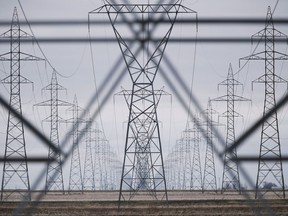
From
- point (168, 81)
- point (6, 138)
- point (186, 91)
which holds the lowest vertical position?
point (186, 91)

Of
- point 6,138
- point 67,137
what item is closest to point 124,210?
point 6,138

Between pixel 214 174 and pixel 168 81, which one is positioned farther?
pixel 214 174

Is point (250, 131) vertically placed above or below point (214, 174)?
below

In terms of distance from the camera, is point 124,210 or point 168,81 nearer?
point 168,81

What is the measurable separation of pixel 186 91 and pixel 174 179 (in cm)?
11482

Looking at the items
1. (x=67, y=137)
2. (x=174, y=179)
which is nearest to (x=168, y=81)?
(x=67, y=137)

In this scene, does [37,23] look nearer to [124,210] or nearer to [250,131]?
[250,131]

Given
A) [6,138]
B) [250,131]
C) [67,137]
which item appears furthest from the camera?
[6,138]

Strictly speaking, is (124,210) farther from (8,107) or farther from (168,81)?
(8,107)

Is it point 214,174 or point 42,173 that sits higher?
point 214,174

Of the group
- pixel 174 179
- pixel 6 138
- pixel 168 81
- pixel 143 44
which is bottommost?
pixel 168 81

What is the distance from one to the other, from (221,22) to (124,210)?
53.7ft

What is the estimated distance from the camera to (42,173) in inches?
142

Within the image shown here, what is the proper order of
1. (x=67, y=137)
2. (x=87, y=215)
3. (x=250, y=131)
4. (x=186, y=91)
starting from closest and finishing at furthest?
(x=250, y=131)
(x=67, y=137)
(x=186, y=91)
(x=87, y=215)
